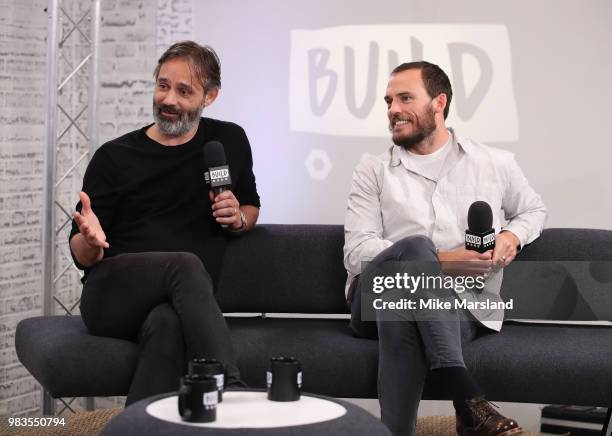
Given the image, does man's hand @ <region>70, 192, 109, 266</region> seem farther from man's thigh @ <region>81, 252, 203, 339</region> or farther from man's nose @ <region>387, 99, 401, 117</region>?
man's nose @ <region>387, 99, 401, 117</region>

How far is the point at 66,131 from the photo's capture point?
3.98m

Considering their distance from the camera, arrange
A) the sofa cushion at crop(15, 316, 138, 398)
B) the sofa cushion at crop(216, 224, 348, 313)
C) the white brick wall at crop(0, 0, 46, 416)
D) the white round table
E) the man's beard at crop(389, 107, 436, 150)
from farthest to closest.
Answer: the white brick wall at crop(0, 0, 46, 416) < the sofa cushion at crop(216, 224, 348, 313) < the man's beard at crop(389, 107, 436, 150) < the sofa cushion at crop(15, 316, 138, 398) < the white round table

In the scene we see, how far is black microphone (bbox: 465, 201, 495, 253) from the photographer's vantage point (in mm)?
2777

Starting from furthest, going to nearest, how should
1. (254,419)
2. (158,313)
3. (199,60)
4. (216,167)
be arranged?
(199,60) < (216,167) < (158,313) < (254,419)

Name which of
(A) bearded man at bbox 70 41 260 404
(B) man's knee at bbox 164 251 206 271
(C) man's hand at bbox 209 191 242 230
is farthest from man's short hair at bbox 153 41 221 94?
(B) man's knee at bbox 164 251 206 271

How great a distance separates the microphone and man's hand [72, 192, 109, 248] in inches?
14.8

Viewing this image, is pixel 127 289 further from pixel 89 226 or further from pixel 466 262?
pixel 466 262

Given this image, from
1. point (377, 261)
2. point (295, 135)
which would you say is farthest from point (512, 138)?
point (377, 261)

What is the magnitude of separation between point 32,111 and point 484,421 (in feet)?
7.70

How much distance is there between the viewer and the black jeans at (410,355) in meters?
2.68

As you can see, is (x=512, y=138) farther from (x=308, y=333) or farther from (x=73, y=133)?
(x=73, y=133)

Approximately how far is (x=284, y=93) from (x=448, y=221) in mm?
1282

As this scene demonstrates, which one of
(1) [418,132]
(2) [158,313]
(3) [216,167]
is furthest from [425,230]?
(2) [158,313]

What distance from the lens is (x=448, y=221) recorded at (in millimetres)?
3166
